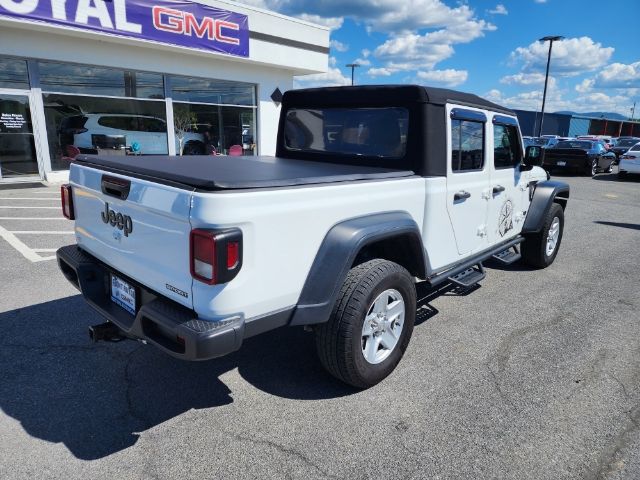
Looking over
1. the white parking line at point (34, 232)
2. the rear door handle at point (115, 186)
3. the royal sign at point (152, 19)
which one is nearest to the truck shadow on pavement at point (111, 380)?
the rear door handle at point (115, 186)

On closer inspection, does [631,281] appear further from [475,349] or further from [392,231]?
[392,231]

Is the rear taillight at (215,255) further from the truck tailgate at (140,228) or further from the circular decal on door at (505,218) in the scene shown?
the circular decal on door at (505,218)

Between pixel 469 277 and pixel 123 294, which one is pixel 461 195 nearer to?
pixel 469 277

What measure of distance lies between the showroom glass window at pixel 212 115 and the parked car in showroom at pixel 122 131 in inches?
7.6

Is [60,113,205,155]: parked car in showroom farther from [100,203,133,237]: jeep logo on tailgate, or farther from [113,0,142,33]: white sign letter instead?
[100,203,133,237]: jeep logo on tailgate

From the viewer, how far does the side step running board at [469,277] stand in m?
3.72

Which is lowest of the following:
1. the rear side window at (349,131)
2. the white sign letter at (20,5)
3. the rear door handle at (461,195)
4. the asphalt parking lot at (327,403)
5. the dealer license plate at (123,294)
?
the asphalt parking lot at (327,403)

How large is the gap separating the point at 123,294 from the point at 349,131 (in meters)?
2.21

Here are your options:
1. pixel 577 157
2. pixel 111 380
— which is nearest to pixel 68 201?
pixel 111 380

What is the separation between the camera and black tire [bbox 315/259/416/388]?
106 inches

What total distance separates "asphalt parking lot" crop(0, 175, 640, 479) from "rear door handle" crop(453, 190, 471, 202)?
3.88ft

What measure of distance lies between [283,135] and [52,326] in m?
2.71

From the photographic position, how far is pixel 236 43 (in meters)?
13.5

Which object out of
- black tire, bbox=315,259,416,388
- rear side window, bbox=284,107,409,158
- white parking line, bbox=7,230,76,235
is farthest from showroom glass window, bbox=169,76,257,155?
black tire, bbox=315,259,416,388
